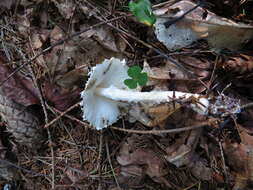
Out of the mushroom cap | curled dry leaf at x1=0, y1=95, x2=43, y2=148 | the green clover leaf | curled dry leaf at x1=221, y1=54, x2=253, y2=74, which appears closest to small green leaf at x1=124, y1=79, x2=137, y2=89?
the green clover leaf

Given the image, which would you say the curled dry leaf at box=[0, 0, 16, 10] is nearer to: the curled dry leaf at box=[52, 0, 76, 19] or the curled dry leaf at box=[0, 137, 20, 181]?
the curled dry leaf at box=[52, 0, 76, 19]

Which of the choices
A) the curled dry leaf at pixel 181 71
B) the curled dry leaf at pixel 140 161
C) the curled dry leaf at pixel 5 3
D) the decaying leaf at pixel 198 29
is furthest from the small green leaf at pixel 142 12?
the curled dry leaf at pixel 5 3

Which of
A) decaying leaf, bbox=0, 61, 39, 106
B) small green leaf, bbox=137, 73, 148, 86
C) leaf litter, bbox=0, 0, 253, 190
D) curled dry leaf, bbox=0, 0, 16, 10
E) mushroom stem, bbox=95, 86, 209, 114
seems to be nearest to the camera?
mushroom stem, bbox=95, 86, 209, 114

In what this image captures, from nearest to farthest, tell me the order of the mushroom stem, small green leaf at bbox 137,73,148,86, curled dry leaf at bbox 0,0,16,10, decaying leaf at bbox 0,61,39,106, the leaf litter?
the mushroom stem < small green leaf at bbox 137,73,148,86 < the leaf litter < decaying leaf at bbox 0,61,39,106 < curled dry leaf at bbox 0,0,16,10

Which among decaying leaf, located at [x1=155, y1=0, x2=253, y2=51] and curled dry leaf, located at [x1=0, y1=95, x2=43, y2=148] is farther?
curled dry leaf, located at [x1=0, y1=95, x2=43, y2=148]

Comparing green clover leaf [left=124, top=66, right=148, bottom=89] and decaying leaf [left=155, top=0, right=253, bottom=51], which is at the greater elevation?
decaying leaf [left=155, top=0, right=253, bottom=51]

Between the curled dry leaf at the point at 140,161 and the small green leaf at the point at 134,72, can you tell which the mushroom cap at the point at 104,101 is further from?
the curled dry leaf at the point at 140,161

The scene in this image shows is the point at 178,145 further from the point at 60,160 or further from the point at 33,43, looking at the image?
the point at 33,43

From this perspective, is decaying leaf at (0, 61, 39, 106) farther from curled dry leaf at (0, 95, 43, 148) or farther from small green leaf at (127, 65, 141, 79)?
small green leaf at (127, 65, 141, 79)

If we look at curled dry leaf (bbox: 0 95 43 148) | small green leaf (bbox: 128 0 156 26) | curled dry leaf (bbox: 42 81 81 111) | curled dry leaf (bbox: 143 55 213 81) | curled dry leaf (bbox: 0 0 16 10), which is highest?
curled dry leaf (bbox: 0 0 16 10)
